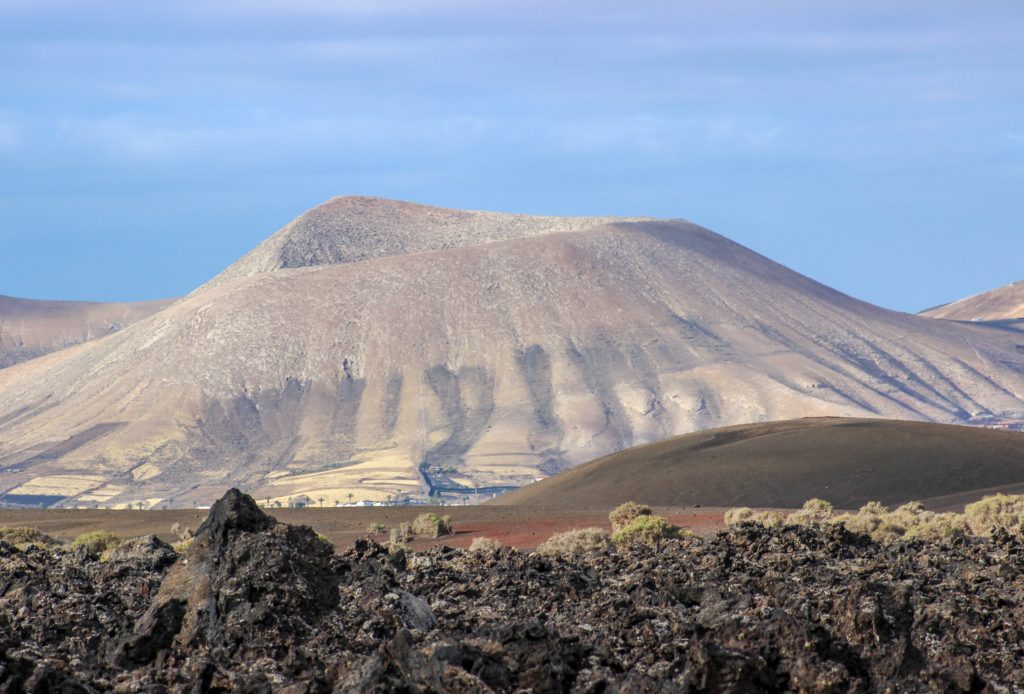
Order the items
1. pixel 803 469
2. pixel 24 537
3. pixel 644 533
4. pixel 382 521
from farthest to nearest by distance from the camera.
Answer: pixel 803 469 → pixel 382 521 → pixel 24 537 → pixel 644 533

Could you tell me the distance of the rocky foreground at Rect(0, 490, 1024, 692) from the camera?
44.5 feet

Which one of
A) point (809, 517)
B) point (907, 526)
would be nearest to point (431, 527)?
point (809, 517)

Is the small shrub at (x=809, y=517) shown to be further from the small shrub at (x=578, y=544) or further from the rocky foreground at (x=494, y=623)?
the rocky foreground at (x=494, y=623)

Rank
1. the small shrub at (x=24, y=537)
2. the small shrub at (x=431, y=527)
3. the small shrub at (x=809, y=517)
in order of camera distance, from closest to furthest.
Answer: the small shrub at (x=809, y=517), the small shrub at (x=24, y=537), the small shrub at (x=431, y=527)

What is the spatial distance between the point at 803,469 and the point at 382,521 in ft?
76.8

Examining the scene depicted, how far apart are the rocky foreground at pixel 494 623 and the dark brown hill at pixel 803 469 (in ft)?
135

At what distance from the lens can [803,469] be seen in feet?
251

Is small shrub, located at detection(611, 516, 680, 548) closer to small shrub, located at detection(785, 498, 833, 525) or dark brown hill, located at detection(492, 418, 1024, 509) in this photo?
small shrub, located at detection(785, 498, 833, 525)

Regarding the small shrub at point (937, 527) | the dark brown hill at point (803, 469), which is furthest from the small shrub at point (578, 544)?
the dark brown hill at point (803, 469)

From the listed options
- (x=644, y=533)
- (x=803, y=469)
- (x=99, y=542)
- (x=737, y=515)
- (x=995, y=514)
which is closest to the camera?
(x=644, y=533)

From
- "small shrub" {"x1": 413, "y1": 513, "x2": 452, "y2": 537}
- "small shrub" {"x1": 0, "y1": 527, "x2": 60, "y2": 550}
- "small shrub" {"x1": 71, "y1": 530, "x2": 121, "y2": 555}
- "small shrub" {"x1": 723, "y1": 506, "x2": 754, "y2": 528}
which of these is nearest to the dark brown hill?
"small shrub" {"x1": 723, "y1": 506, "x2": 754, "y2": 528}

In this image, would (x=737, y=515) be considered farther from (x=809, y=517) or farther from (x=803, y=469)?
(x=803, y=469)

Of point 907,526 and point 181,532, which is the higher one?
point 181,532

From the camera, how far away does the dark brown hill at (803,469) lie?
70.6 meters
